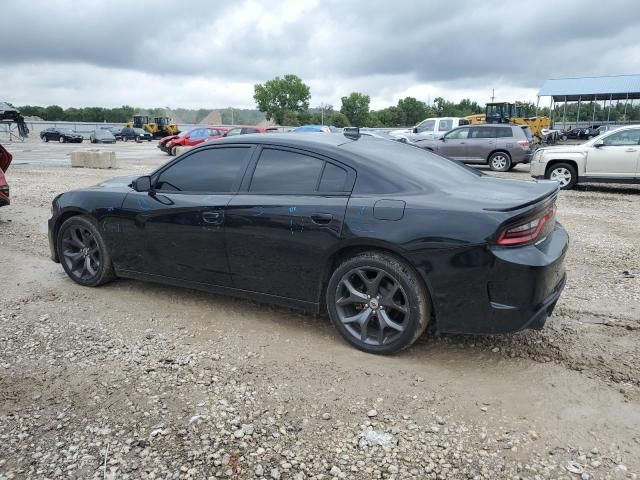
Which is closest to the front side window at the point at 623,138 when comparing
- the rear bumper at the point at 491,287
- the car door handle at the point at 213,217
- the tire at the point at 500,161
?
the tire at the point at 500,161

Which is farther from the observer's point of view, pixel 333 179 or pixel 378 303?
pixel 333 179

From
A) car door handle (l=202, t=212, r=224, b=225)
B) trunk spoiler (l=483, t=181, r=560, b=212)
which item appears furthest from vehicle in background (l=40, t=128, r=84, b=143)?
trunk spoiler (l=483, t=181, r=560, b=212)

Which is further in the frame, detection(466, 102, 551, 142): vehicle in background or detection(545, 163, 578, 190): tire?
detection(466, 102, 551, 142): vehicle in background

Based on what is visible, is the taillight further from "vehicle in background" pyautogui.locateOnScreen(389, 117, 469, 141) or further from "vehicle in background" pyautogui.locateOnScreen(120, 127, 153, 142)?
"vehicle in background" pyautogui.locateOnScreen(120, 127, 153, 142)

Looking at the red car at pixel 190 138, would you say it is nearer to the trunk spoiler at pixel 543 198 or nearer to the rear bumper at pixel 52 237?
the rear bumper at pixel 52 237

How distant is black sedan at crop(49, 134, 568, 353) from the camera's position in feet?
10.5

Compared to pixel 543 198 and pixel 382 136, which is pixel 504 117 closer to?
pixel 382 136

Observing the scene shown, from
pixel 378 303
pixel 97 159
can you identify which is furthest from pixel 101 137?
pixel 378 303

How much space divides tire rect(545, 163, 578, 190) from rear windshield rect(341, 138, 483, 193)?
8890 millimetres

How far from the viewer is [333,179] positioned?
3.72 m

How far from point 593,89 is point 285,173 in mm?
50730

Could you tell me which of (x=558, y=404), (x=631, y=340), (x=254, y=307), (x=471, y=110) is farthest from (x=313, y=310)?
(x=471, y=110)

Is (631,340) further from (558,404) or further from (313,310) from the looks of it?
(313,310)

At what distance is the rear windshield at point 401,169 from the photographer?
11.7ft
